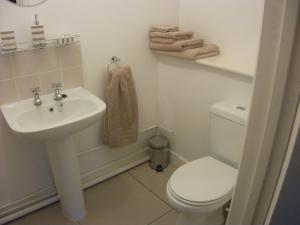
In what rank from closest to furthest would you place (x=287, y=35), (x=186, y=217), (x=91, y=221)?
(x=287, y=35)
(x=186, y=217)
(x=91, y=221)

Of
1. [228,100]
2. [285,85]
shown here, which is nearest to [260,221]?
[285,85]

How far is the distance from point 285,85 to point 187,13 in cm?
175

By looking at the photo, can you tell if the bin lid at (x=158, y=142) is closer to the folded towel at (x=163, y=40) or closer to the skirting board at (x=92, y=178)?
the skirting board at (x=92, y=178)

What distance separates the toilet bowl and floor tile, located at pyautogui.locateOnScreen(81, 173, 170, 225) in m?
0.38

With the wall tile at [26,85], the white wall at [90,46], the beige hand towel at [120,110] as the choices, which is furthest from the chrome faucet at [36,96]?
the beige hand towel at [120,110]

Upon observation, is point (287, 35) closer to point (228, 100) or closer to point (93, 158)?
point (228, 100)

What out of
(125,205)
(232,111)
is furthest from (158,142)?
(232,111)

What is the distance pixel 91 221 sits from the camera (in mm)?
1860

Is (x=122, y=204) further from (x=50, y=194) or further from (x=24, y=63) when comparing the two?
(x=24, y=63)

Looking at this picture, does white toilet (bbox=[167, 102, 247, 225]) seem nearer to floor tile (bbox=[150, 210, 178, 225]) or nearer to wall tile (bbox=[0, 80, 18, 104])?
floor tile (bbox=[150, 210, 178, 225])

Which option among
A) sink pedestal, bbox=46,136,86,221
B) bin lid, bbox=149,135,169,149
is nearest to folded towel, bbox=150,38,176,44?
bin lid, bbox=149,135,169,149

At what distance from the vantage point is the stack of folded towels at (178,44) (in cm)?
186

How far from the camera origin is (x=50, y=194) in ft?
6.53

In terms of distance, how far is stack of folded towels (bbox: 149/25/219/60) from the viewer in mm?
1862
